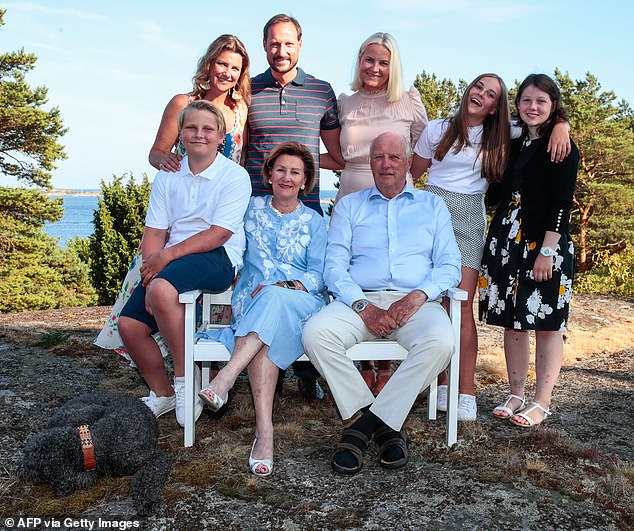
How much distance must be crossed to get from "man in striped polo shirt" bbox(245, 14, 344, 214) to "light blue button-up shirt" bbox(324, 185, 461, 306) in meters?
0.44

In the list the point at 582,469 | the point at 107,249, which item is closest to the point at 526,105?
the point at 582,469

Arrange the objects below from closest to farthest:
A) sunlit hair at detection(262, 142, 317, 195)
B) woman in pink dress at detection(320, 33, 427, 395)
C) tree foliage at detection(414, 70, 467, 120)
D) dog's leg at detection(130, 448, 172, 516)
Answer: dog's leg at detection(130, 448, 172, 516)
sunlit hair at detection(262, 142, 317, 195)
woman in pink dress at detection(320, 33, 427, 395)
tree foliage at detection(414, 70, 467, 120)

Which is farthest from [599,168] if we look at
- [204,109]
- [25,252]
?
[204,109]

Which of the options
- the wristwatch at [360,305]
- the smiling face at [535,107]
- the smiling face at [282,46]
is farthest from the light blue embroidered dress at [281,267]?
the smiling face at [535,107]

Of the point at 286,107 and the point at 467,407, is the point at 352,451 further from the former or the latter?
the point at 286,107

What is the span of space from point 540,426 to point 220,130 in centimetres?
254

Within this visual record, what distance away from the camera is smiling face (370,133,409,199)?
11.4 feet

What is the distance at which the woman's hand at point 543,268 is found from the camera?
347 centimetres

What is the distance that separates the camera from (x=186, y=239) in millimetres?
3459

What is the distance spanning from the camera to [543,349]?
3.72 m

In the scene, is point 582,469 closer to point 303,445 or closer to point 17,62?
point 303,445

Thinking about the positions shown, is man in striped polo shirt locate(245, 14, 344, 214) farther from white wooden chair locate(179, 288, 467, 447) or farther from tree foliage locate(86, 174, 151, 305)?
tree foliage locate(86, 174, 151, 305)

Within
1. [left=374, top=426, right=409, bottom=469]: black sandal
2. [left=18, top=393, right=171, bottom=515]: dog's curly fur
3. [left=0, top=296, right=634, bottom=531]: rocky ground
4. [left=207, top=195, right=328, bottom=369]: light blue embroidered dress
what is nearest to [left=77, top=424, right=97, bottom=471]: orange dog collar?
[left=18, top=393, right=171, bottom=515]: dog's curly fur

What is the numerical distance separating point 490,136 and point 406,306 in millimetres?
1214
